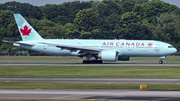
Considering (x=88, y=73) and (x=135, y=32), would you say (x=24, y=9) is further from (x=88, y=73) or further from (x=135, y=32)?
(x=88, y=73)

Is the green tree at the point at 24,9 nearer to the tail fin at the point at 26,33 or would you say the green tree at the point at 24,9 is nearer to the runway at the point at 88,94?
the tail fin at the point at 26,33

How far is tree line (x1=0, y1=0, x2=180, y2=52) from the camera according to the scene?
97950 millimetres

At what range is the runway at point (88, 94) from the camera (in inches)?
679

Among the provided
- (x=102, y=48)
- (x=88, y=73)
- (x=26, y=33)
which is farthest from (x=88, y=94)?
(x=26, y=33)

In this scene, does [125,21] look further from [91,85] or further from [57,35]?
[91,85]

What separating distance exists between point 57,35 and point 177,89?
291 ft

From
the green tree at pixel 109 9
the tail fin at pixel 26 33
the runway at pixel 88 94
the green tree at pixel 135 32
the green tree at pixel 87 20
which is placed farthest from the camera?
the green tree at pixel 109 9

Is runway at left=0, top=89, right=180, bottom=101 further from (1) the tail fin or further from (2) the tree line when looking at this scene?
(2) the tree line

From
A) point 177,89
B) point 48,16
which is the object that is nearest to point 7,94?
point 177,89

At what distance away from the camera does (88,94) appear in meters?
18.5

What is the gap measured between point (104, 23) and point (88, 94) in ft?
309

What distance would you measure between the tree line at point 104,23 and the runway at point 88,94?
70.1m

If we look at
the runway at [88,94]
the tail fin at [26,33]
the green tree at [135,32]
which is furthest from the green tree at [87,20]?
the runway at [88,94]

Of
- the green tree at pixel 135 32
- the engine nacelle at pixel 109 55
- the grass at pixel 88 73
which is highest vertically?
the green tree at pixel 135 32
